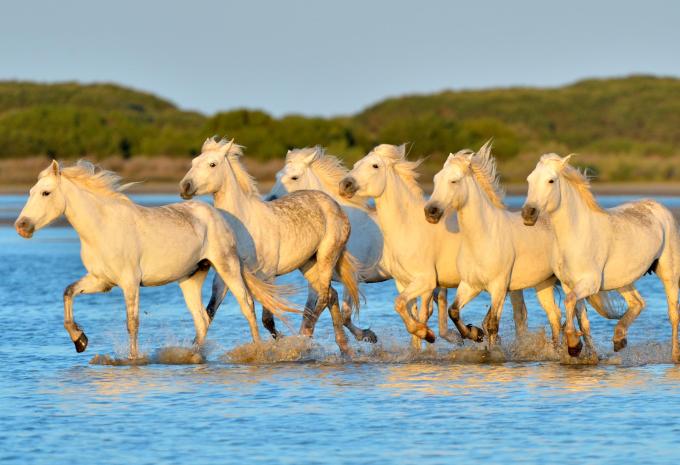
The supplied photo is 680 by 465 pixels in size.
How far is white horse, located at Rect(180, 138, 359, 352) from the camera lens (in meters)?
12.3

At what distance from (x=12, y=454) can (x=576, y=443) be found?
10.9 ft

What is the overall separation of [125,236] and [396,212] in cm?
243

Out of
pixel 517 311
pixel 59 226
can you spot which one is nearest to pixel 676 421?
pixel 517 311

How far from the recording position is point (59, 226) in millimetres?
37875

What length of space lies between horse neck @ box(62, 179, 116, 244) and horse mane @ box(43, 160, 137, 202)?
0.26 feet

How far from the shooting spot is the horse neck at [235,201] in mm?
12320

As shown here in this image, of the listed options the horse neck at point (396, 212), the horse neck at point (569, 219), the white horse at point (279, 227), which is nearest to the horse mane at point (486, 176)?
the horse neck at point (396, 212)

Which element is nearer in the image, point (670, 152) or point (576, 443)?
point (576, 443)

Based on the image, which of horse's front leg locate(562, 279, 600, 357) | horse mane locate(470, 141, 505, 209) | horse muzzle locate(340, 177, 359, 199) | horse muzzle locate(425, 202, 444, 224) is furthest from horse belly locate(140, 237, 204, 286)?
horse's front leg locate(562, 279, 600, 357)

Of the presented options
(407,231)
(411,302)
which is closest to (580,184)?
(407,231)

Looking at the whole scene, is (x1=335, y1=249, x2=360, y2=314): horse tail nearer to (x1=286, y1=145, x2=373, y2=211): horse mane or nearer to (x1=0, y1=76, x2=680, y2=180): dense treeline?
(x1=286, y1=145, x2=373, y2=211): horse mane

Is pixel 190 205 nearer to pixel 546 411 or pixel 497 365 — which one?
pixel 497 365

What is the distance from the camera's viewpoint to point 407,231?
12250mm

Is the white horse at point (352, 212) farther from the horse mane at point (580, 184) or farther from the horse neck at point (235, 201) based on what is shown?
the horse mane at point (580, 184)
